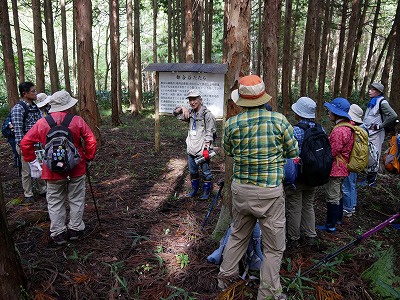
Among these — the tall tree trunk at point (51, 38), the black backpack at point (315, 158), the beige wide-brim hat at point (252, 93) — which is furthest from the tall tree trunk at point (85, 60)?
the tall tree trunk at point (51, 38)

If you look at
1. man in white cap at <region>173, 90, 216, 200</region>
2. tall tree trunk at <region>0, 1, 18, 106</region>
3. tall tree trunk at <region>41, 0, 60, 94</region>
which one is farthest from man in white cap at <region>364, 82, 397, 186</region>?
tall tree trunk at <region>41, 0, 60, 94</region>

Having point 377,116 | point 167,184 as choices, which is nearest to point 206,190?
point 167,184

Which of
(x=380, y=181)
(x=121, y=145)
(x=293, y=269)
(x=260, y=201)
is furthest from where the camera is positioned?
(x=121, y=145)

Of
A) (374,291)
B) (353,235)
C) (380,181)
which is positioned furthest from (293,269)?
(380,181)

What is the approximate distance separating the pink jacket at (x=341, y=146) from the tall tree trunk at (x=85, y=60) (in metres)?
6.34

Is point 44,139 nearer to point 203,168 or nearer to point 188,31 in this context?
point 203,168

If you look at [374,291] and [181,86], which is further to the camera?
[181,86]

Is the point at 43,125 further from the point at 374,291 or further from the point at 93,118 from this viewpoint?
the point at 93,118

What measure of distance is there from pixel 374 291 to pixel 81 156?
11.7 ft

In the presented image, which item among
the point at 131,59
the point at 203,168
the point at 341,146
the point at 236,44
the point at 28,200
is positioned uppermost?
the point at 131,59

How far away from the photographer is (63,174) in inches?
147

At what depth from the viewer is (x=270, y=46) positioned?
18.7 ft

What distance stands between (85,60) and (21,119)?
3.69m

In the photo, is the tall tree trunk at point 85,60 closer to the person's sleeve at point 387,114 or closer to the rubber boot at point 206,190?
the rubber boot at point 206,190
